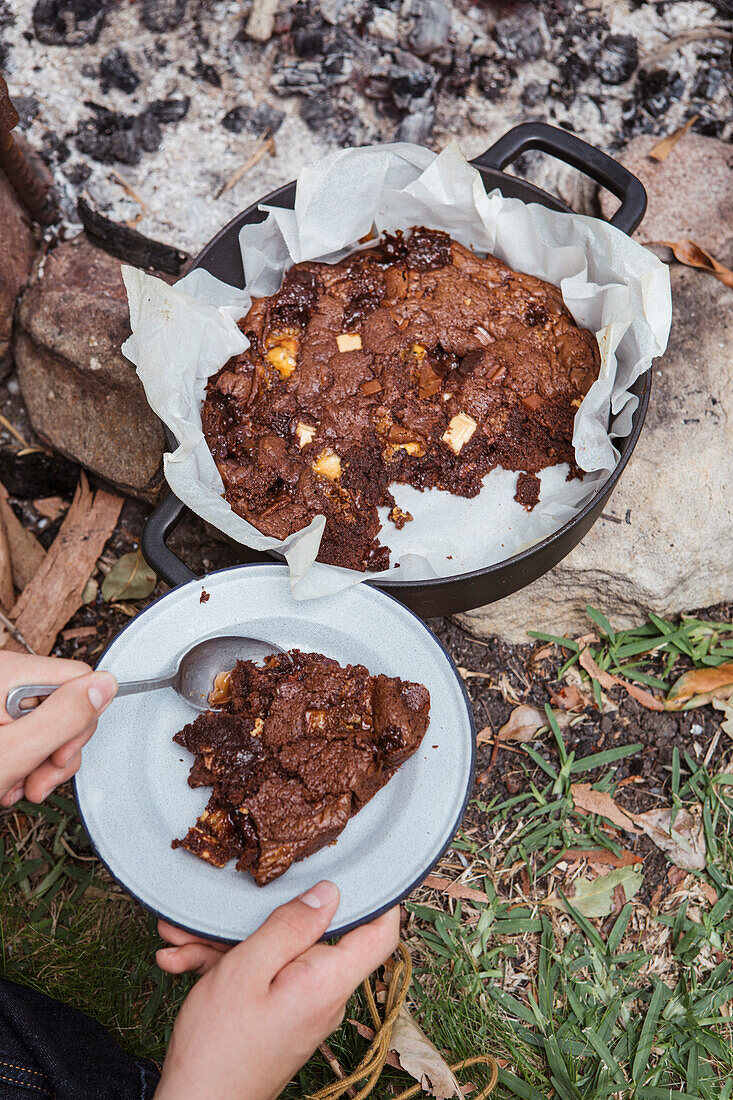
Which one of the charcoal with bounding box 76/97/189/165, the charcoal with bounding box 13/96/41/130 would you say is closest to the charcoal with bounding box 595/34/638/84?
the charcoal with bounding box 76/97/189/165

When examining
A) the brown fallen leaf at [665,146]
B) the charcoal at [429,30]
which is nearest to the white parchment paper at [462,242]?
the brown fallen leaf at [665,146]

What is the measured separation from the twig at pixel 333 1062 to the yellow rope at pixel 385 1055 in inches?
1.0

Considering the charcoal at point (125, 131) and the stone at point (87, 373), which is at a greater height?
the charcoal at point (125, 131)

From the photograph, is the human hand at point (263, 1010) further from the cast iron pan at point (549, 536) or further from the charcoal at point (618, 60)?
the charcoal at point (618, 60)

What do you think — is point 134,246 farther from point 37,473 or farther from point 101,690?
point 101,690

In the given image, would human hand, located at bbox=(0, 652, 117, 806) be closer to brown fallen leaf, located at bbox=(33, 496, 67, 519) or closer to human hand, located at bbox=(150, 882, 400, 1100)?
human hand, located at bbox=(150, 882, 400, 1100)

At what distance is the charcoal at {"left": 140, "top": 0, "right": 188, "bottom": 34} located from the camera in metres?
3.37

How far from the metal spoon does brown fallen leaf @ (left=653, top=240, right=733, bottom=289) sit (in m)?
2.05

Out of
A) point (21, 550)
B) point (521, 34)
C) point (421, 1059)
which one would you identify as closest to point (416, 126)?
point (521, 34)

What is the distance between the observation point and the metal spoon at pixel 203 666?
198 centimetres

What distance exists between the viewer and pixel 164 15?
338 centimetres

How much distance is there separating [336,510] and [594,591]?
3.17 feet

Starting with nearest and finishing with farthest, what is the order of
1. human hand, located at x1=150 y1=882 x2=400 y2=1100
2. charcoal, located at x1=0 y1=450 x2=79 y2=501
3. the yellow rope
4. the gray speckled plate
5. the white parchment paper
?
human hand, located at x1=150 y1=882 x2=400 y2=1100 < the gray speckled plate < the yellow rope < the white parchment paper < charcoal, located at x1=0 y1=450 x2=79 y2=501

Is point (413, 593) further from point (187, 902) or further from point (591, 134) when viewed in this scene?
point (591, 134)
